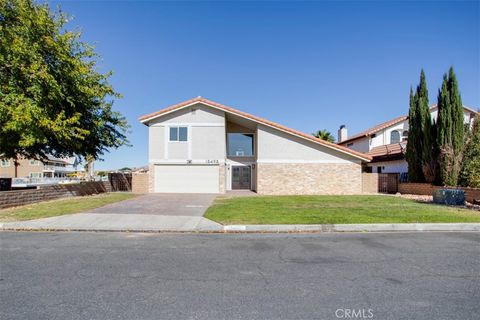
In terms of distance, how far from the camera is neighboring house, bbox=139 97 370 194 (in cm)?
2044

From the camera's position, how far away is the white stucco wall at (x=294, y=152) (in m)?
20.5

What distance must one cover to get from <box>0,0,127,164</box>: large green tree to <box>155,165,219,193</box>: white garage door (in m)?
6.40

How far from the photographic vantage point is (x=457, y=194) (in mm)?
13367

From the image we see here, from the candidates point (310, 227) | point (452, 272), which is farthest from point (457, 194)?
point (452, 272)

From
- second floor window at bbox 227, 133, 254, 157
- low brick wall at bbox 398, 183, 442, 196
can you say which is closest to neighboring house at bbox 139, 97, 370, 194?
second floor window at bbox 227, 133, 254, 157

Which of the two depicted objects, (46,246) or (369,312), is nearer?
(369,312)

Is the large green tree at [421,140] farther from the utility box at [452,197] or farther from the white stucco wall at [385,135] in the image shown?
the white stucco wall at [385,135]

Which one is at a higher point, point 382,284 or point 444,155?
point 444,155

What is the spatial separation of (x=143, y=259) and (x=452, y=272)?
5697 mm

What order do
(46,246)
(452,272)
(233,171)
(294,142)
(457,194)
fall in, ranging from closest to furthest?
(452,272) < (46,246) < (457,194) < (294,142) < (233,171)

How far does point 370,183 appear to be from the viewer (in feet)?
69.2

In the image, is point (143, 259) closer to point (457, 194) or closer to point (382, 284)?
point (382, 284)

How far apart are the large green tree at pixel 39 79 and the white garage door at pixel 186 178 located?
6396mm

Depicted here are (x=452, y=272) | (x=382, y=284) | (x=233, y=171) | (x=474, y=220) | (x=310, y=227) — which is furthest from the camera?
(x=233, y=171)
